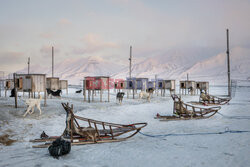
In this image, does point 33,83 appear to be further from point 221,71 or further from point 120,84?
point 221,71

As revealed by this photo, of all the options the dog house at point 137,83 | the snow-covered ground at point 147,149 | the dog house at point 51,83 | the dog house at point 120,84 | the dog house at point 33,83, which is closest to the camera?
the snow-covered ground at point 147,149

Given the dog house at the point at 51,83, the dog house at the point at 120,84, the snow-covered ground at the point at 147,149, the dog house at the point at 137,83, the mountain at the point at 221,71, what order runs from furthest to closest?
1. the mountain at the point at 221,71
2. the dog house at the point at 120,84
3. the dog house at the point at 137,83
4. the dog house at the point at 51,83
5. the snow-covered ground at the point at 147,149

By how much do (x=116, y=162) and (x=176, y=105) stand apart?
25.6 feet

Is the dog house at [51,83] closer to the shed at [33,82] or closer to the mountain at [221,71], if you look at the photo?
the shed at [33,82]

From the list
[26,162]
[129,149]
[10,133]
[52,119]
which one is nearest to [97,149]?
[129,149]

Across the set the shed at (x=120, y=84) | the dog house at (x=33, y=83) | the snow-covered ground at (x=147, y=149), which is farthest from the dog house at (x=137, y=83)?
the snow-covered ground at (x=147, y=149)

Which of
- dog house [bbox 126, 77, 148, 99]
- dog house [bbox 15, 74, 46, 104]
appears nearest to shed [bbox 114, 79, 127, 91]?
dog house [bbox 126, 77, 148, 99]

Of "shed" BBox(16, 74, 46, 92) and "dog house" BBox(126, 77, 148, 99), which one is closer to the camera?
"shed" BBox(16, 74, 46, 92)

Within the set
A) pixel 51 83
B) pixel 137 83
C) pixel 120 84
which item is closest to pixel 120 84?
pixel 120 84

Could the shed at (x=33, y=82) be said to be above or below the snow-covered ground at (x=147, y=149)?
above

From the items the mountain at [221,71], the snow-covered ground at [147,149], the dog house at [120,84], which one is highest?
the mountain at [221,71]

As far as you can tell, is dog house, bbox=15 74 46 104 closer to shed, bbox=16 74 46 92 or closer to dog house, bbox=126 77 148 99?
shed, bbox=16 74 46 92

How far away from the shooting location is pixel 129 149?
6.57 m

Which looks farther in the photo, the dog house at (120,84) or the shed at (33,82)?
the dog house at (120,84)
